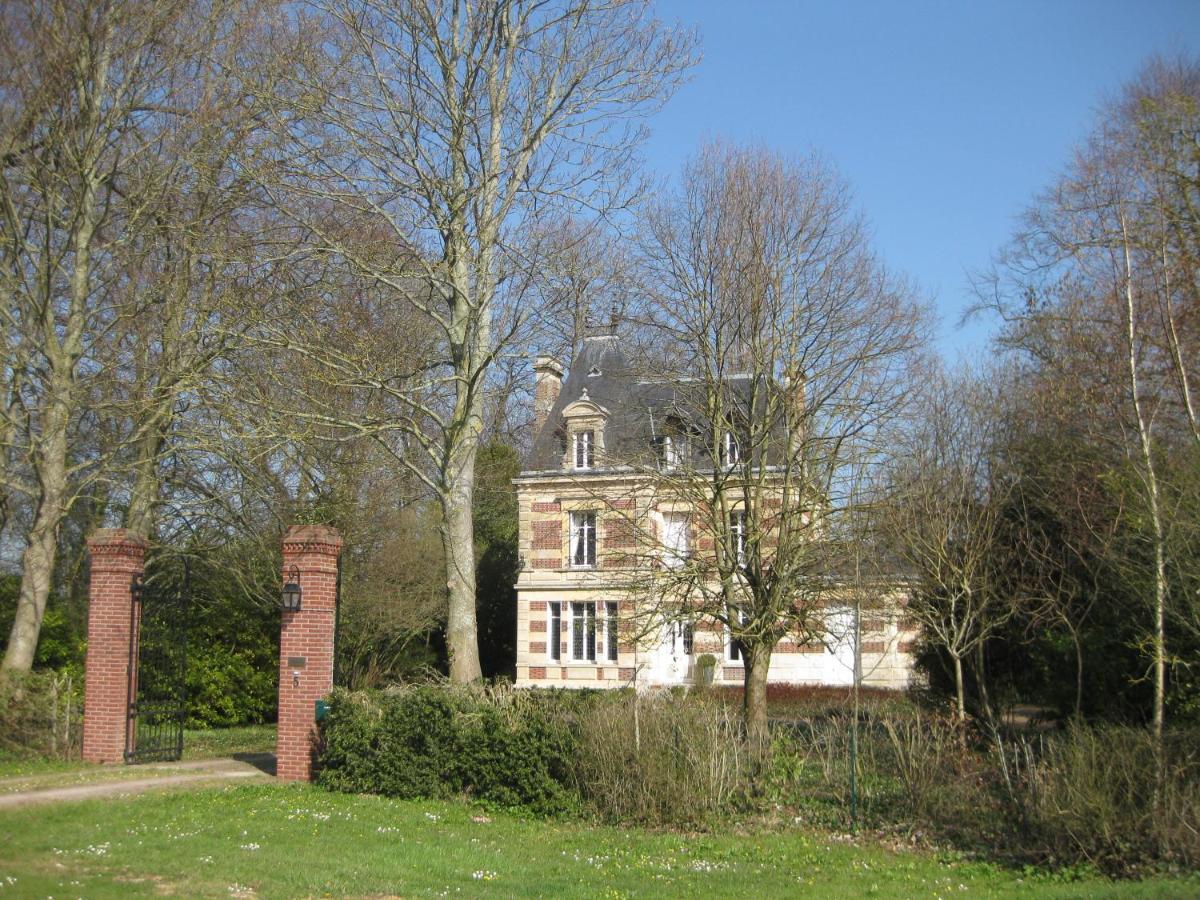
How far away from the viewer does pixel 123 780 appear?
555 inches

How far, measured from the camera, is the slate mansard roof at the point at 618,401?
1881cm

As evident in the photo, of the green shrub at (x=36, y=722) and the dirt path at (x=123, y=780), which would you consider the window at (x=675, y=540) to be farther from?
the green shrub at (x=36, y=722)

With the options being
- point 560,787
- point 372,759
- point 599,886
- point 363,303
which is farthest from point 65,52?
point 599,886

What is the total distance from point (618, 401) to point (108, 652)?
34.7 feet

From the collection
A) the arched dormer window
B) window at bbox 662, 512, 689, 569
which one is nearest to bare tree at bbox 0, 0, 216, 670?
window at bbox 662, 512, 689, 569

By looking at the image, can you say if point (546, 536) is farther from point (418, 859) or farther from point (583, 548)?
point (418, 859)

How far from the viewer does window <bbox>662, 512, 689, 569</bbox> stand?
17391mm

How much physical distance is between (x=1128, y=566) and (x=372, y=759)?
956cm

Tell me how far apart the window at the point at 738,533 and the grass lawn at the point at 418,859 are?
6201 mm

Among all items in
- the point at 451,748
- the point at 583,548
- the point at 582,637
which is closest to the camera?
the point at 451,748

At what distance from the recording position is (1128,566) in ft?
45.2

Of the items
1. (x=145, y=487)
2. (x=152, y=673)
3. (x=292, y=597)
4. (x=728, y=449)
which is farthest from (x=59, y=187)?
(x=728, y=449)

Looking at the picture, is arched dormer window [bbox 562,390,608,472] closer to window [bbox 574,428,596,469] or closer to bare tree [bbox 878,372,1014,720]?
window [bbox 574,428,596,469]

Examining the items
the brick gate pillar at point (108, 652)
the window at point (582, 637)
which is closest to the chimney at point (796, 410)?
the brick gate pillar at point (108, 652)
